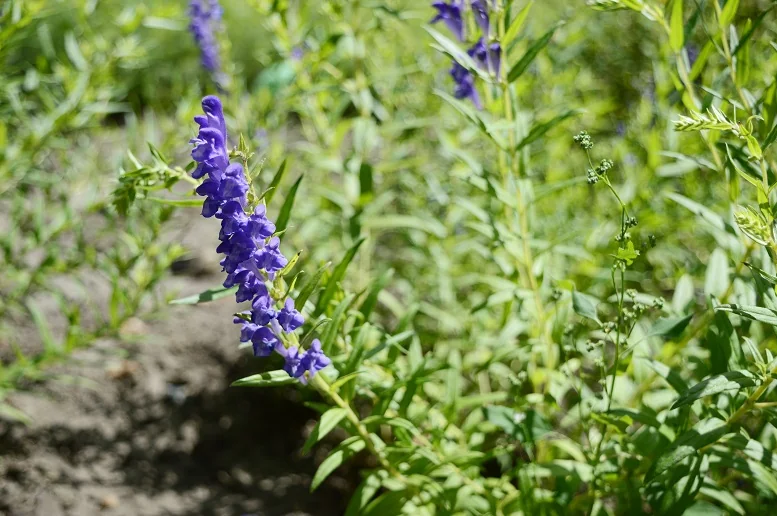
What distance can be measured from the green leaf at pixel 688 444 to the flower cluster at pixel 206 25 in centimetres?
246

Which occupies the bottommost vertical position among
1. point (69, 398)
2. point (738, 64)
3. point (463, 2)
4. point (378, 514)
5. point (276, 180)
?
point (69, 398)

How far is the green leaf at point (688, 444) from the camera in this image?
146 cm

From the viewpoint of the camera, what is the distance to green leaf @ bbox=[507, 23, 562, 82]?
181 cm

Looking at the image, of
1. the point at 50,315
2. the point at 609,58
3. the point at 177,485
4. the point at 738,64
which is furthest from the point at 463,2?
the point at 609,58

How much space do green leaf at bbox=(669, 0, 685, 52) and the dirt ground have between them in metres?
1.96

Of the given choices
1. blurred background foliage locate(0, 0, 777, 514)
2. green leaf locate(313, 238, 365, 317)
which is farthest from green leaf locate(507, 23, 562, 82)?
green leaf locate(313, 238, 365, 317)

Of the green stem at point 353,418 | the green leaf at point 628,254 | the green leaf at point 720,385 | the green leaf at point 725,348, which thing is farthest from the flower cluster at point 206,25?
the green leaf at point 720,385

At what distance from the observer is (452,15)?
6.67 ft

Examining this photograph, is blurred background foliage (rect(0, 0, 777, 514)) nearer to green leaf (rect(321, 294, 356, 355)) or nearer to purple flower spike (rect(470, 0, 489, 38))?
purple flower spike (rect(470, 0, 489, 38))

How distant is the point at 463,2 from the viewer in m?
1.99

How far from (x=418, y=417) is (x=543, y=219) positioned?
1599 mm

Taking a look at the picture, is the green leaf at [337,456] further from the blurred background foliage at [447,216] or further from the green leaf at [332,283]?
the green leaf at [332,283]

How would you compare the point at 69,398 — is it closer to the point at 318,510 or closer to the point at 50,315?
the point at 50,315

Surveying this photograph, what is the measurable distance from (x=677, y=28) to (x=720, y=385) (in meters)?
0.98
